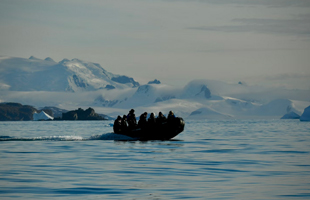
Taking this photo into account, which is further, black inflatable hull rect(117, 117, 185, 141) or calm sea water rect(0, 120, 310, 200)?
black inflatable hull rect(117, 117, 185, 141)

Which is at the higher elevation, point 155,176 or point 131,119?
point 131,119

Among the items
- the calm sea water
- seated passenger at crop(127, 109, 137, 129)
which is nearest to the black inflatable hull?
seated passenger at crop(127, 109, 137, 129)

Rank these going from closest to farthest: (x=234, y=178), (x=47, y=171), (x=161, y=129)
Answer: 1. (x=234, y=178)
2. (x=47, y=171)
3. (x=161, y=129)

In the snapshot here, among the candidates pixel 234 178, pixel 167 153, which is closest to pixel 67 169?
pixel 234 178

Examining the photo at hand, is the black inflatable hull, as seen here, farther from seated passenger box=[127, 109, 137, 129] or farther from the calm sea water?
the calm sea water

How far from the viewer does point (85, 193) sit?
16984 mm

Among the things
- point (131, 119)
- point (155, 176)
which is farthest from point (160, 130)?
point (155, 176)

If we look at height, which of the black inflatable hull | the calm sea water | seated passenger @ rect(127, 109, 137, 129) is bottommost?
the calm sea water

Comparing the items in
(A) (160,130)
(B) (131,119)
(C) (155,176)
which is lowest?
(C) (155,176)

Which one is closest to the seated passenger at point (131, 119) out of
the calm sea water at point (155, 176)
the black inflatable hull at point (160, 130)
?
the black inflatable hull at point (160, 130)

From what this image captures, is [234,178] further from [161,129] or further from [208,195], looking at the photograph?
[161,129]

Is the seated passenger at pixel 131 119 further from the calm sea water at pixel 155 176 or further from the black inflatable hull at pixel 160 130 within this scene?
the calm sea water at pixel 155 176

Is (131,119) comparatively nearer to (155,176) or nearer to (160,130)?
(160,130)

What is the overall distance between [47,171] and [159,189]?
23.0ft
